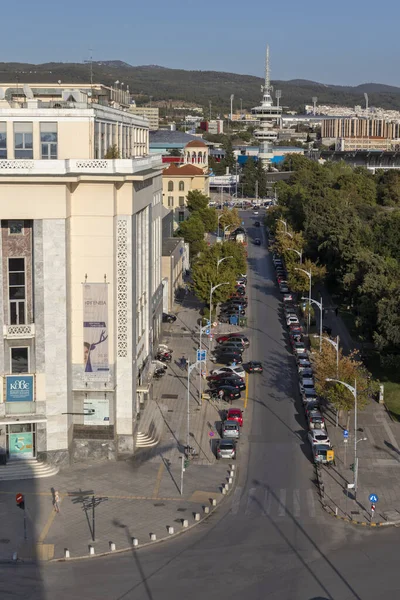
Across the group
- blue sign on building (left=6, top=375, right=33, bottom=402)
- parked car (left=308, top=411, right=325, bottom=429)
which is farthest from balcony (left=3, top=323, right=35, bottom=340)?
parked car (left=308, top=411, right=325, bottom=429)

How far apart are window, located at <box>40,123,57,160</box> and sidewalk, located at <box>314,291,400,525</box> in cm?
1638

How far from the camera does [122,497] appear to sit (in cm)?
3127

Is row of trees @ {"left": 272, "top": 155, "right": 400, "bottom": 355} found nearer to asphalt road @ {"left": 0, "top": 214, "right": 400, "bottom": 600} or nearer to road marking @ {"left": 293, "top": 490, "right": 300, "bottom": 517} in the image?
road marking @ {"left": 293, "top": 490, "right": 300, "bottom": 517}

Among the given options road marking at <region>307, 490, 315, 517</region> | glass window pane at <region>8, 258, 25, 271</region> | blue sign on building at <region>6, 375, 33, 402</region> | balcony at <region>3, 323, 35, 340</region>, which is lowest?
road marking at <region>307, 490, 315, 517</region>

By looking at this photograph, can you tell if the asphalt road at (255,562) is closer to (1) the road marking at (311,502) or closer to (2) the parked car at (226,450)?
(1) the road marking at (311,502)

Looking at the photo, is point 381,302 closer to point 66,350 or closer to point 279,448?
point 279,448

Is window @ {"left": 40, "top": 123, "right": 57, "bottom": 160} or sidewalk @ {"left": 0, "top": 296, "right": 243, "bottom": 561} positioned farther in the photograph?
window @ {"left": 40, "top": 123, "right": 57, "bottom": 160}

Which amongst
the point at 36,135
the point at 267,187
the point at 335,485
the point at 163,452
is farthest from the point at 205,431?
the point at 267,187

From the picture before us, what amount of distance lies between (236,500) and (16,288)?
1158 centimetres

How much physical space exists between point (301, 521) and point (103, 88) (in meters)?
23.2

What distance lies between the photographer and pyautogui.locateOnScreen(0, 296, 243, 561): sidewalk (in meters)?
27.8

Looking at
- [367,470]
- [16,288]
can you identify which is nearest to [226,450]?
[367,470]

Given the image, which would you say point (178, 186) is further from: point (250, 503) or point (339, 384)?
point (250, 503)

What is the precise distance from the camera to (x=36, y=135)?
3444 centimetres
